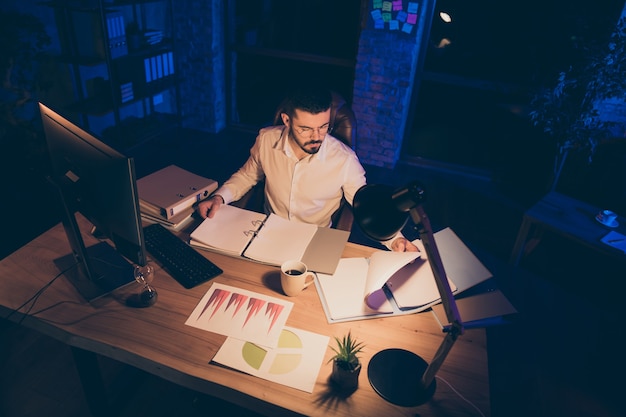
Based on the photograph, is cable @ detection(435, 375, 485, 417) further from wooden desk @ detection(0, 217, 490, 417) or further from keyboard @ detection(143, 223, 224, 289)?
keyboard @ detection(143, 223, 224, 289)

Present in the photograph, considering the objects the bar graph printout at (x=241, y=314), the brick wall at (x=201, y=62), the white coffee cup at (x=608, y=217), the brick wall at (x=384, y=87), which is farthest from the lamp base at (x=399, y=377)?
the brick wall at (x=201, y=62)

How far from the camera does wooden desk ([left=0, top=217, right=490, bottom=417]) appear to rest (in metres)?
1.17

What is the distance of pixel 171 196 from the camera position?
6.15ft

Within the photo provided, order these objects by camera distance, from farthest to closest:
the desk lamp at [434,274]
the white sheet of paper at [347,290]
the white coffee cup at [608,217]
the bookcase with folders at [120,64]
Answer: the bookcase with folders at [120,64] → the white coffee cup at [608,217] → the white sheet of paper at [347,290] → the desk lamp at [434,274]

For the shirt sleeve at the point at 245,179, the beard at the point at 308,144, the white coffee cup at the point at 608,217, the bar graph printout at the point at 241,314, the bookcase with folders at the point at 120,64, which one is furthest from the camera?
the bookcase with folders at the point at 120,64

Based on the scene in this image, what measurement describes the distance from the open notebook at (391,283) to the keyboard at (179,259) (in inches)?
16.1

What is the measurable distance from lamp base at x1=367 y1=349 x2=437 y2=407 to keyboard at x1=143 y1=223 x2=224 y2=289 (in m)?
0.65

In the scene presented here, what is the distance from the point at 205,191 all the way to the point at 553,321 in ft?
6.73

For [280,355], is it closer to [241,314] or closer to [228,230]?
[241,314]

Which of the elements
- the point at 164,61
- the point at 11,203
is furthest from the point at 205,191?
the point at 164,61

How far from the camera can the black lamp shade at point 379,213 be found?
1063 mm

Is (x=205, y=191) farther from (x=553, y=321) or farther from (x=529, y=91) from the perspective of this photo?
(x=529, y=91)

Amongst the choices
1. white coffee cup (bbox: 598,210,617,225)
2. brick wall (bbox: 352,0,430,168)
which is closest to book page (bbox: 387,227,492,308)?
white coffee cup (bbox: 598,210,617,225)

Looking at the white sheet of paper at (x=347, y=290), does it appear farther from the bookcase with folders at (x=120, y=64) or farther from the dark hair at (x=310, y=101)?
the bookcase with folders at (x=120, y=64)
